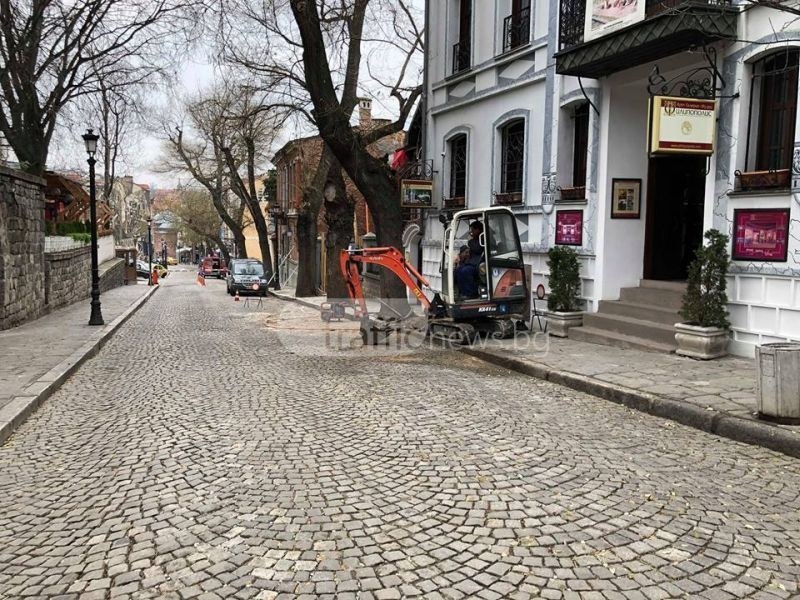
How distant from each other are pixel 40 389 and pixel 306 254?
1949 cm

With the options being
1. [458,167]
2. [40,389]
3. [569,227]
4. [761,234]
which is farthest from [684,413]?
[458,167]

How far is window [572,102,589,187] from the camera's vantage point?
12578 millimetres

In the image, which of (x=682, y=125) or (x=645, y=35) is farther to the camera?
(x=645, y=35)

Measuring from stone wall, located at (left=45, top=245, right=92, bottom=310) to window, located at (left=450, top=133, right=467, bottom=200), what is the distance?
11.3 metres

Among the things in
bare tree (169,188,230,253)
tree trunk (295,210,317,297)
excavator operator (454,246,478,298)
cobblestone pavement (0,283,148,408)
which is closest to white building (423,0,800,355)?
excavator operator (454,246,478,298)

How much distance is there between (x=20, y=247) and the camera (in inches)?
570

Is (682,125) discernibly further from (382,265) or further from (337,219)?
(337,219)

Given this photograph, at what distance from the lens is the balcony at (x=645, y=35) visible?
29.1 feet

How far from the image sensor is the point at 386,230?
1498 cm

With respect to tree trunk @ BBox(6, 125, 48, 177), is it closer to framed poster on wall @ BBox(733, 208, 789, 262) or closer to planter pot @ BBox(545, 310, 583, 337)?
planter pot @ BBox(545, 310, 583, 337)

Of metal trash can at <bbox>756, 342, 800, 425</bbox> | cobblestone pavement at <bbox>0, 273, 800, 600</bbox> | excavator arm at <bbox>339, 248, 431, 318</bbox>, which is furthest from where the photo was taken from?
excavator arm at <bbox>339, 248, 431, 318</bbox>

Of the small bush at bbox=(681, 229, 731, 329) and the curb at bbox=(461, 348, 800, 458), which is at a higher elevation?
the small bush at bbox=(681, 229, 731, 329)

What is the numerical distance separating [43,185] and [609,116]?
14.2 metres

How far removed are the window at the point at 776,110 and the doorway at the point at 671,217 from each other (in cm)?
247
